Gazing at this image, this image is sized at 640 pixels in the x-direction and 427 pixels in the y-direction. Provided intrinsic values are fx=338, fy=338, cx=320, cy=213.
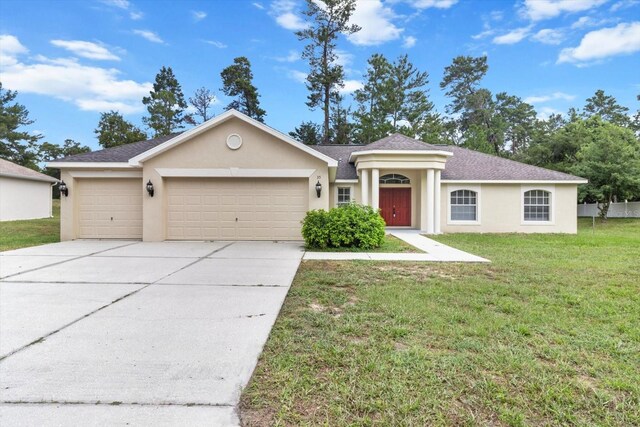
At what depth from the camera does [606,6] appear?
1420 cm

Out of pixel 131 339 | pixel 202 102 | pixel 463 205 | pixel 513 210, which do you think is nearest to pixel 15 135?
pixel 202 102

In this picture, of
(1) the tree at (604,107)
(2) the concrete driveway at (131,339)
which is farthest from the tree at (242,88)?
(1) the tree at (604,107)

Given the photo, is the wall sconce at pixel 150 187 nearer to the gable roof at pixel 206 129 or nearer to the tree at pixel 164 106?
the gable roof at pixel 206 129

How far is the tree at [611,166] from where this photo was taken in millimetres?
18672

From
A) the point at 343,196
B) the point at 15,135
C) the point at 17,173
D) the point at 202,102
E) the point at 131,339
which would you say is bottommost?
the point at 131,339

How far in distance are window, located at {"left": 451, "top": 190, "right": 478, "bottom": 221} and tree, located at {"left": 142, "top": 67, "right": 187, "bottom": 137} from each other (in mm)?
26645

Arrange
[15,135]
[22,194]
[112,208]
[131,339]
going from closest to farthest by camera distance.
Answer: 1. [131,339]
2. [112,208]
3. [22,194]
4. [15,135]

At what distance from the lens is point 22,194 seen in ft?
66.5

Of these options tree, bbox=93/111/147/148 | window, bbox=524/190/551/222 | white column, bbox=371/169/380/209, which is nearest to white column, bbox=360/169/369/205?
white column, bbox=371/169/380/209

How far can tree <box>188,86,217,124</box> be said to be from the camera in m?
32.4

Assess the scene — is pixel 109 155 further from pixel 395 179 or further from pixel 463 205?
pixel 463 205

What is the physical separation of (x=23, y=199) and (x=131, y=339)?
23.3 metres

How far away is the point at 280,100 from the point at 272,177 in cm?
2025

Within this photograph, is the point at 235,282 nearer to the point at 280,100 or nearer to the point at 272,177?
the point at 272,177
